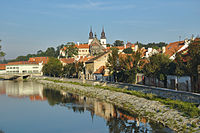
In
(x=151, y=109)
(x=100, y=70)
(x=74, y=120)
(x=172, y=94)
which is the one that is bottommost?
(x=74, y=120)

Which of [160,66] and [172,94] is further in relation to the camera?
[160,66]

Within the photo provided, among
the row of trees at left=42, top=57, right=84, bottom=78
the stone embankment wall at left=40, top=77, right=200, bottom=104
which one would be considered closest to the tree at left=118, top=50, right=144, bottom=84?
the stone embankment wall at left=40, top=77, right=200, bottom=104

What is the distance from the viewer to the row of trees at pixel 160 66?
3206 centimetres

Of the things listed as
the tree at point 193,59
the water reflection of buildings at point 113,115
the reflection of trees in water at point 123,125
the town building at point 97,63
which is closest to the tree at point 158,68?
the tree at point 193,59

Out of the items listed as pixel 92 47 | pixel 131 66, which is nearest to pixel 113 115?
pixel 131 66

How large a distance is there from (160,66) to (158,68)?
0.41 meters

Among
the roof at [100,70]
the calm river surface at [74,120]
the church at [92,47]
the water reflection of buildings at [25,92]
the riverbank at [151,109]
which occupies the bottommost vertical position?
the calm river surface at [74,120]

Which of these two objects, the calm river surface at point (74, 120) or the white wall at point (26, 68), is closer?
the calm river surface at point (74, 120)

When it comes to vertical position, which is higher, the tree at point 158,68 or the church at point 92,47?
the church at point 92,47

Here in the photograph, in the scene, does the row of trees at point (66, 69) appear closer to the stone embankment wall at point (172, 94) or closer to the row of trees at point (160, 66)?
the row of trees at point (160, 66)

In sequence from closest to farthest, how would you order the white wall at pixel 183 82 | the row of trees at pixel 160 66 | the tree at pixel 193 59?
the tree at pixel 193 59 < the row of trees at pixel 160 66 < the white wall at pixel 183 82

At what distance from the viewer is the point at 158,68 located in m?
41.7

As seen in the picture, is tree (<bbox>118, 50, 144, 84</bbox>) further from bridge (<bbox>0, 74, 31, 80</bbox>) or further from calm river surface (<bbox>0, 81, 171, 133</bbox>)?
bridge (<bbox>0, 74, 31, 80</bbox>)

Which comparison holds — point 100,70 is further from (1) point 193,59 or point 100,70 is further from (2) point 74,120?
(1) point 193,59
